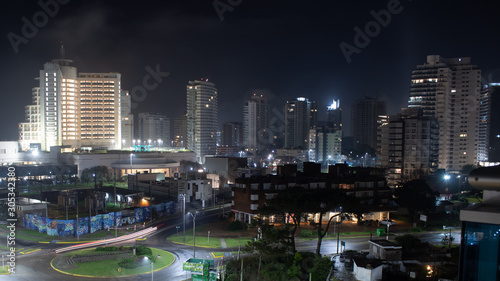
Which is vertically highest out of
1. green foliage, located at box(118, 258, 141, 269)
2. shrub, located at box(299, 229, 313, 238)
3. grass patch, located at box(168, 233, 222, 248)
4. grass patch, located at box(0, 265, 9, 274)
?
grass patch, located at box(0, 265, 9, 274)

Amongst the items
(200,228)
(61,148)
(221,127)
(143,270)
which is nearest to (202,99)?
(61,148)

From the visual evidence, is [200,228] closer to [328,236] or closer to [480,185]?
[328,236]

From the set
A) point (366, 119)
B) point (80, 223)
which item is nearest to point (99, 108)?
point (80, 223)

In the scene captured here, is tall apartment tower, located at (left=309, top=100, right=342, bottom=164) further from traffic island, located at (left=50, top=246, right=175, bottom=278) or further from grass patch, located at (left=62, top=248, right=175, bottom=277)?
grass patch, located at (left=62, top=248, right=175, bottom=277)

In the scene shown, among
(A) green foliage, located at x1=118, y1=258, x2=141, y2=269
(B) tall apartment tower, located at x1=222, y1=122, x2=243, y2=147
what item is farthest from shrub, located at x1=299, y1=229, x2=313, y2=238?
(B) tall apartment tower, located at x1=222, y1=122, x2=243, y2=147

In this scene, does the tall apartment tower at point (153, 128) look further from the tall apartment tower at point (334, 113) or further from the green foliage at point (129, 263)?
the green foliage at point (129, 263)
